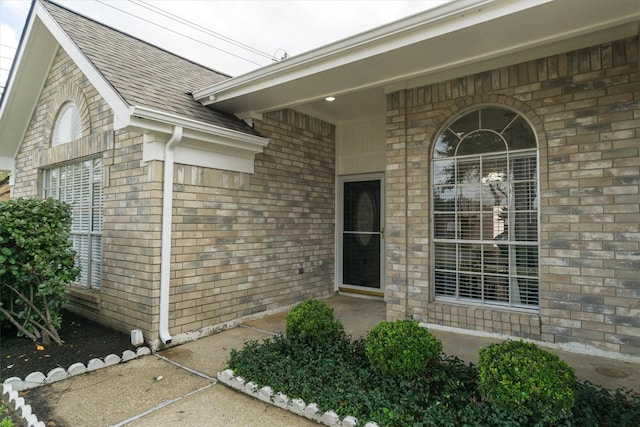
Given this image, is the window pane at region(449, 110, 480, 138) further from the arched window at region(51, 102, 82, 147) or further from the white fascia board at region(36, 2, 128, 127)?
the arched window at region(51, 102, 82, 147)

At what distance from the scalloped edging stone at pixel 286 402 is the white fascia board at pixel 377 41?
336 centimetres

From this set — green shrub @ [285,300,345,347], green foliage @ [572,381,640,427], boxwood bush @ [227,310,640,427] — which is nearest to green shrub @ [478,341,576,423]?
boxwood bush @ [227,310,640,427]

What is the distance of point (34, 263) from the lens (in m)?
3.93

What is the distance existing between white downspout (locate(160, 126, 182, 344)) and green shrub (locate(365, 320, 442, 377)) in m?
2.59

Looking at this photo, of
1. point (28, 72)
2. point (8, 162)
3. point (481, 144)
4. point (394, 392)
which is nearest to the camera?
point (394, 392)

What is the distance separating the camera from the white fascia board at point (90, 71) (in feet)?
13.0

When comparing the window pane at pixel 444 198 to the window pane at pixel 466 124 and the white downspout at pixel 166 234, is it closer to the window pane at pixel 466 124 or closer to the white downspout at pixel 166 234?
the window pane at pixel 466 124

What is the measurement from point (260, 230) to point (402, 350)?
3243 mm

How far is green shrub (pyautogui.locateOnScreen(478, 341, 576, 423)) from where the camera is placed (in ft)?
7.20

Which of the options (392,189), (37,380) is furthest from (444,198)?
(37,380)

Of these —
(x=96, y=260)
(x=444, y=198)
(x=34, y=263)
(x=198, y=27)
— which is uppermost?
(x=198, y=27)

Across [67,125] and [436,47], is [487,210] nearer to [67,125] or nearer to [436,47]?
[436,47]

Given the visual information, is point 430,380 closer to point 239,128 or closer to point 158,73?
point 239,128

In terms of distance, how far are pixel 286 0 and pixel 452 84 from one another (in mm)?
8573
